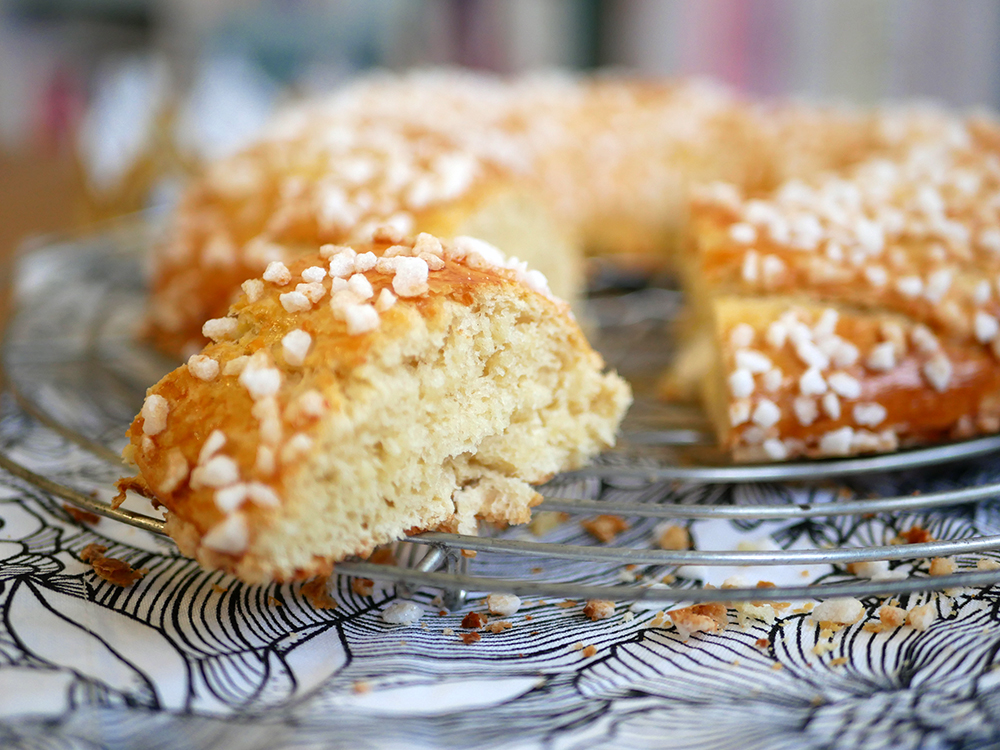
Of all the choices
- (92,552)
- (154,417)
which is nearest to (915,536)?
(154,417)

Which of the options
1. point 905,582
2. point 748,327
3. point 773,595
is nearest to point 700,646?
point 773,595

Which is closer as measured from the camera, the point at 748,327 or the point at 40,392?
the point at 748,327

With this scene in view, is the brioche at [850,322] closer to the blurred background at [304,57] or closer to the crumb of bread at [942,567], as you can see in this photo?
the crumb of bread at [942,567]

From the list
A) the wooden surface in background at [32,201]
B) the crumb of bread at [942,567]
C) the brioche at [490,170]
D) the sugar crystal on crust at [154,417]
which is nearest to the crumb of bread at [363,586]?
the sugar crystal on crust at [154,417]

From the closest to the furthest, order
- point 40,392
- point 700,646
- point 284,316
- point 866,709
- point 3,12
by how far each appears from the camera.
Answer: point 866,709 → point 700,646 → point 284,316 → point 40,392 → point 3,12

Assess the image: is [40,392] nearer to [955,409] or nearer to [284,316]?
[284,316]

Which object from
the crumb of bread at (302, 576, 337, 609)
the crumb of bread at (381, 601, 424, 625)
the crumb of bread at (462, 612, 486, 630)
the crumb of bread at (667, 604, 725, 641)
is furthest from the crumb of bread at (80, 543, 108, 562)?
the crumb of bread at (667, 604, 725, 641)
